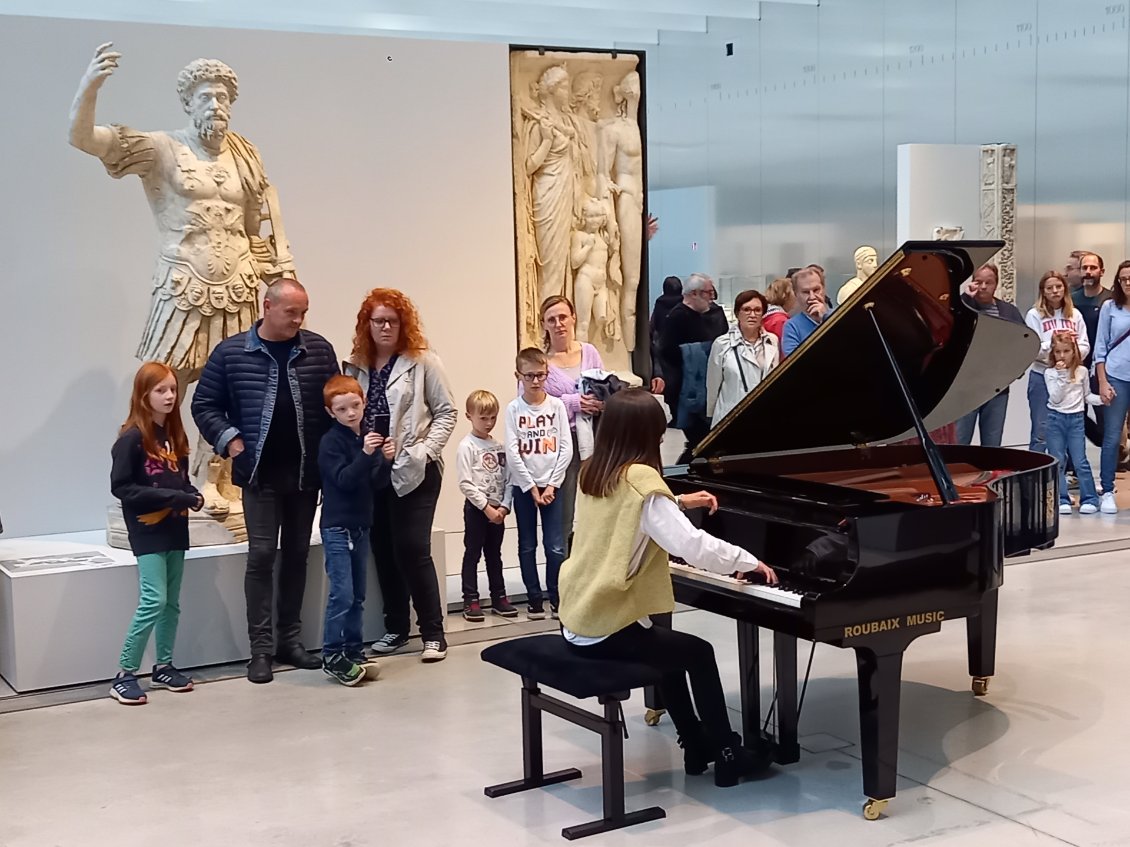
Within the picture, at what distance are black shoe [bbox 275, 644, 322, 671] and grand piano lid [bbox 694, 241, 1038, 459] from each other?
6.02 ft

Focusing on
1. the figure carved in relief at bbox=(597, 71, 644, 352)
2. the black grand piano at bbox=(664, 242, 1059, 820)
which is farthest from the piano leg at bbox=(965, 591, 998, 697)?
the figure carved in relief at bbox=(597, 71, 644, 352)

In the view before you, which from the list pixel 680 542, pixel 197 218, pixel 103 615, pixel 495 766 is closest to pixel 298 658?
pixel 103 615

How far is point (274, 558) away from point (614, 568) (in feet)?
6.71

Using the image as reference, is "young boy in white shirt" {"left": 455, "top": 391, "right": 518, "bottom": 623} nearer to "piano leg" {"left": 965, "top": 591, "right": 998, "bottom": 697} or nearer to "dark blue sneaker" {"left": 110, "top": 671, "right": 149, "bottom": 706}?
"dark blue sneaker" {"left": 110, "top": 671, "right": 149, "bottom": 706}

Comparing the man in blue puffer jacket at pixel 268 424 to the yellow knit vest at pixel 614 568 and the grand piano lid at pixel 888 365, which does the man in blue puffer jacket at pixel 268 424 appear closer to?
the grand piano lid at pixel 888 365

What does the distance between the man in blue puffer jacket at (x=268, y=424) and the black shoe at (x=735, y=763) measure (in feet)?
6.50

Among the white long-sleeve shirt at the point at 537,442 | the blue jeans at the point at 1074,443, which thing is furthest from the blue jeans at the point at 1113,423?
the white long-sleeve shirt at the point at 537,442

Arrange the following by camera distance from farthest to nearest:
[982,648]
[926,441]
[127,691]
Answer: [127,691] < [982,648] < [926,441]

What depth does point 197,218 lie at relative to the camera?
5547 mm

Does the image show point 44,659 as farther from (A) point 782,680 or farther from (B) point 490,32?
(B) point 490,32

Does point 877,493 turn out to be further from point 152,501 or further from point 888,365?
point 152,501

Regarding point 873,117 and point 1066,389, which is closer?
point 1066,389

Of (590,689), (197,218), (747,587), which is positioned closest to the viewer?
(590,689)

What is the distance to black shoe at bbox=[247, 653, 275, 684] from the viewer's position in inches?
205
